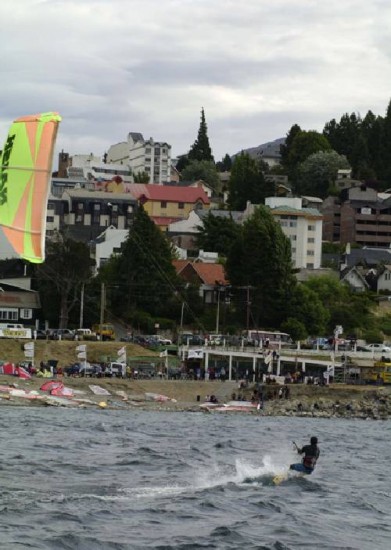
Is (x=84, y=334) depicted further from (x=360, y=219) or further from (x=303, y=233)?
(x=360, y=219)

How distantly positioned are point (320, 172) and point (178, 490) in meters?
145

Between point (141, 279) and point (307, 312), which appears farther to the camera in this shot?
point (141, 279)

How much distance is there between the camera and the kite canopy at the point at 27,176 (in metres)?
26.3

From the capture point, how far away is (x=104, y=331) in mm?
91125

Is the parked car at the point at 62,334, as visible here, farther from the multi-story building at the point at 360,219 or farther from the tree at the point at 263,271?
the multi-story building at the point at 360,219

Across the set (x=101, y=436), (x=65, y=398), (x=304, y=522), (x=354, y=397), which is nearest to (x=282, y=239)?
(x=354, y=397)

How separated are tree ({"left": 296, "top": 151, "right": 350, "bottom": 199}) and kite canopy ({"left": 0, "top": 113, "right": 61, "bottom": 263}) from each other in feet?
493

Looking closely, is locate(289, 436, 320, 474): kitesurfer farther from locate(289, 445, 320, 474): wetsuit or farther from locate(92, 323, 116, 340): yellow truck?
locate(92, 323, 116, 340): yellow truck

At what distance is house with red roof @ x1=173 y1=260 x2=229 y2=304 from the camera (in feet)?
350

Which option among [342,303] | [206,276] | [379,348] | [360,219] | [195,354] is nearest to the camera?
[195,354]

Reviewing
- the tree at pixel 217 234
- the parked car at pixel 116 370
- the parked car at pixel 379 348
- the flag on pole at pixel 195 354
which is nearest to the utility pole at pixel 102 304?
the flag on pole at pixel 195 354

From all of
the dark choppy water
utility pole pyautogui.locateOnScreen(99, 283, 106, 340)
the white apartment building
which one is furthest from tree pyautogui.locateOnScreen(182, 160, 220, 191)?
the dark choppy water

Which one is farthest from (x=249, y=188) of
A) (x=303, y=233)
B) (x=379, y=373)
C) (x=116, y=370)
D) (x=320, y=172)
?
(x=116, y=370)

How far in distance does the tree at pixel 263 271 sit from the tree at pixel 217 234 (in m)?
23.9
